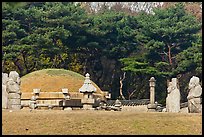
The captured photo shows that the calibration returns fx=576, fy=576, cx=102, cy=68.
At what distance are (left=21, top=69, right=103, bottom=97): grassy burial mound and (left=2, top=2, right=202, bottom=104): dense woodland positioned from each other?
813 cm

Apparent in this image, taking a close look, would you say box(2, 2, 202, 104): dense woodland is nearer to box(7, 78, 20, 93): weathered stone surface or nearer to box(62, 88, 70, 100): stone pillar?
box(62, 88, 70, 100): stone pillar

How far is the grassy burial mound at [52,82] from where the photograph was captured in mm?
37375

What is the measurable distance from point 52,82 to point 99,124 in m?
20.3

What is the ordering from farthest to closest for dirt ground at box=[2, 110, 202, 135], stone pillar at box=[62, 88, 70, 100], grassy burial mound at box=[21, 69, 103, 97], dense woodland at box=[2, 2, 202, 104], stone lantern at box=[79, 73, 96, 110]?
dense woodland at box=[2, 2, 202, 104], grassy burial mound at box=[21, 69, 103, 97], stone pillar at box=[62, 88, 70, 100], stone lantern at box=[79, 73, 96, 110], dirt ground at box=[2, 110, 202, 135]

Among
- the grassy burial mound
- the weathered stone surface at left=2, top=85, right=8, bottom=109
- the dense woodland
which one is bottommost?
the weathered stone surface at left=2, top=85, right=8, bottom=109

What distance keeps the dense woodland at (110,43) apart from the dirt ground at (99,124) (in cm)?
2814

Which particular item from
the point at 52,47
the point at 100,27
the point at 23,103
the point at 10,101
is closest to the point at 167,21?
the point at 100,27

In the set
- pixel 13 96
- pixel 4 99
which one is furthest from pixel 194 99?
pixel 4 99

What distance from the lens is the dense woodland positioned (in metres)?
48.5

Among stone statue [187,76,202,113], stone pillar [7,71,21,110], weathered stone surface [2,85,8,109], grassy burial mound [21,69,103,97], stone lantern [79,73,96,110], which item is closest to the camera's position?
stone statue [187,76,202,113]

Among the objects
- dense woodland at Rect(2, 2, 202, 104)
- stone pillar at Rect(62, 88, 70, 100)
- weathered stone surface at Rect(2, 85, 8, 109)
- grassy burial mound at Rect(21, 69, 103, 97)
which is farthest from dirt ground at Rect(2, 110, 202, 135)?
dense woodland at Rect(2, 2, 202, 104)

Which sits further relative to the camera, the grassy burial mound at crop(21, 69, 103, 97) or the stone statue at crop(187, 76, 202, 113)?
the grassy burial mound at crop(21, 69, 103, 97)

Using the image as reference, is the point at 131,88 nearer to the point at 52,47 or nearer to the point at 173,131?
the point at 52,47

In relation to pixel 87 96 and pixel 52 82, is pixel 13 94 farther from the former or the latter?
pixel 52 82
